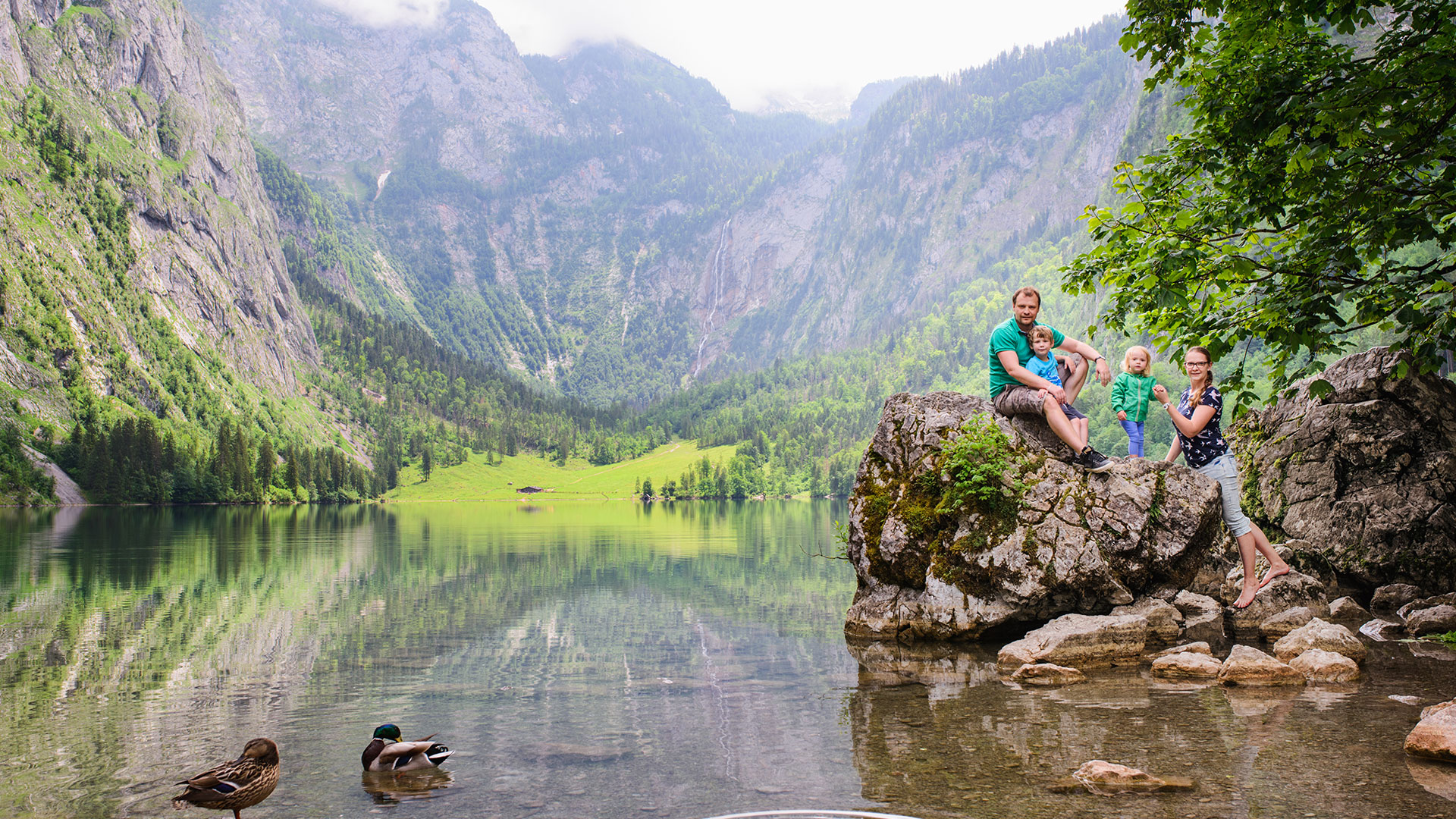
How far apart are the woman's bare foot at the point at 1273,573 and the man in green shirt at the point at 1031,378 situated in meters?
3.58

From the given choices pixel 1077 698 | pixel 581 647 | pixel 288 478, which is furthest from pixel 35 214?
pixel 1077 698

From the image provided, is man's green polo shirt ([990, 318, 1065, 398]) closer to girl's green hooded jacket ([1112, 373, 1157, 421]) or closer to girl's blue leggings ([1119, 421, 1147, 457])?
girl's green hooded jacket ([1112, 373, 1157, 421])

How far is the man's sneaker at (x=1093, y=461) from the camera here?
17.1 meters

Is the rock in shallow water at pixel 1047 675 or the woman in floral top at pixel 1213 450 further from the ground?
the woman in floral top at pixel 1213 450

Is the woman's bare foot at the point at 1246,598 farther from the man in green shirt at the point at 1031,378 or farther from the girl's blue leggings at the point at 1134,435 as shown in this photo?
the girl's blue leggings at the point at 1134,435

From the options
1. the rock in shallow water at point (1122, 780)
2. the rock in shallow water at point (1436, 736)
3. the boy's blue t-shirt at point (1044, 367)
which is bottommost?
the rock in shallow water at point (1122, 780)

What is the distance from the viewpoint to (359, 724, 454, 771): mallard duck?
979cm

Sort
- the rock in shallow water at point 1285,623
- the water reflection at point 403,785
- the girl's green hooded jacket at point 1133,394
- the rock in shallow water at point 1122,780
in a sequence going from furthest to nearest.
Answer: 1. the girl's green hooded jacket at point 1133,394
2. the rock in shallow water at point 1285,623
3. the water reflection at point 403,785
4. the rock in shallow water at point 1122,780

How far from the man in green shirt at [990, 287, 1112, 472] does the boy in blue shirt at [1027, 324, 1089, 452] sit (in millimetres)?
52

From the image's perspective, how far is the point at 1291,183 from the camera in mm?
12086

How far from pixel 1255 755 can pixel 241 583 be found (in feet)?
111

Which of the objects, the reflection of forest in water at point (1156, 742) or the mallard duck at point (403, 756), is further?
the mallard duck at point (403, 756)

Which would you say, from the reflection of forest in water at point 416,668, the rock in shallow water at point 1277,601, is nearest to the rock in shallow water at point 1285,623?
the rock in shallow water at point 1277,601

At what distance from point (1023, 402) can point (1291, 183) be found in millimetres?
6385
